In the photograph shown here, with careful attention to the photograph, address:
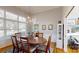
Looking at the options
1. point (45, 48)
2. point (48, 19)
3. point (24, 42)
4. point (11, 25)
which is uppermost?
point (48, 19)

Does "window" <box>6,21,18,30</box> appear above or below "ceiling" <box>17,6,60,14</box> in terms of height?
below

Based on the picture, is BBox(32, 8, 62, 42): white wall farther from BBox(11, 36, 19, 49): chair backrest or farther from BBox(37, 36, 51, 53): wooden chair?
BBox(11, 36, 19, 49): chair backrest

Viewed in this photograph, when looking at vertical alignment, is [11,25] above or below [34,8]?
below

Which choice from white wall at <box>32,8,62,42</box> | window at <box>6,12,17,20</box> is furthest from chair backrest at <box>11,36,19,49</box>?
white wall at <box>32,8,62,42</box>

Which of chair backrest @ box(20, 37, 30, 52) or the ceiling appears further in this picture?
chair backrest @ box(20, 37, 30, 52)

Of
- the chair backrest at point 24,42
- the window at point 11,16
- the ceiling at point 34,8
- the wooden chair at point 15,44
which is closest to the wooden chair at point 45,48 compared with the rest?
the chair backrest at point 24,42

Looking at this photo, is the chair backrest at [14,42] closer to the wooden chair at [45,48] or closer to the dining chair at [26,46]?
the dining chair at [26,46]

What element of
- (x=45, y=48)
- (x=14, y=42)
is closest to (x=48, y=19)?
(x=45, y=48)

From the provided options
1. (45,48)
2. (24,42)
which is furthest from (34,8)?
(45,48)

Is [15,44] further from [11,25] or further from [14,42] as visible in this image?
[11,25]

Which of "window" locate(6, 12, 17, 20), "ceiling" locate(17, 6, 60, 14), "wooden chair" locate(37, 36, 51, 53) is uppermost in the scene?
"ceiling" locate(17, 6, 60, 14)

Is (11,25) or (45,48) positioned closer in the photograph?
(11,25)

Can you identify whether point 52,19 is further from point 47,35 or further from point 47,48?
point 47,48

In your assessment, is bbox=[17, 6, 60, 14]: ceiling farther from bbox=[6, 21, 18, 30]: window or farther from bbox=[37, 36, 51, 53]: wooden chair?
bbox=[37, 36, 51, 53]: wooden chair
